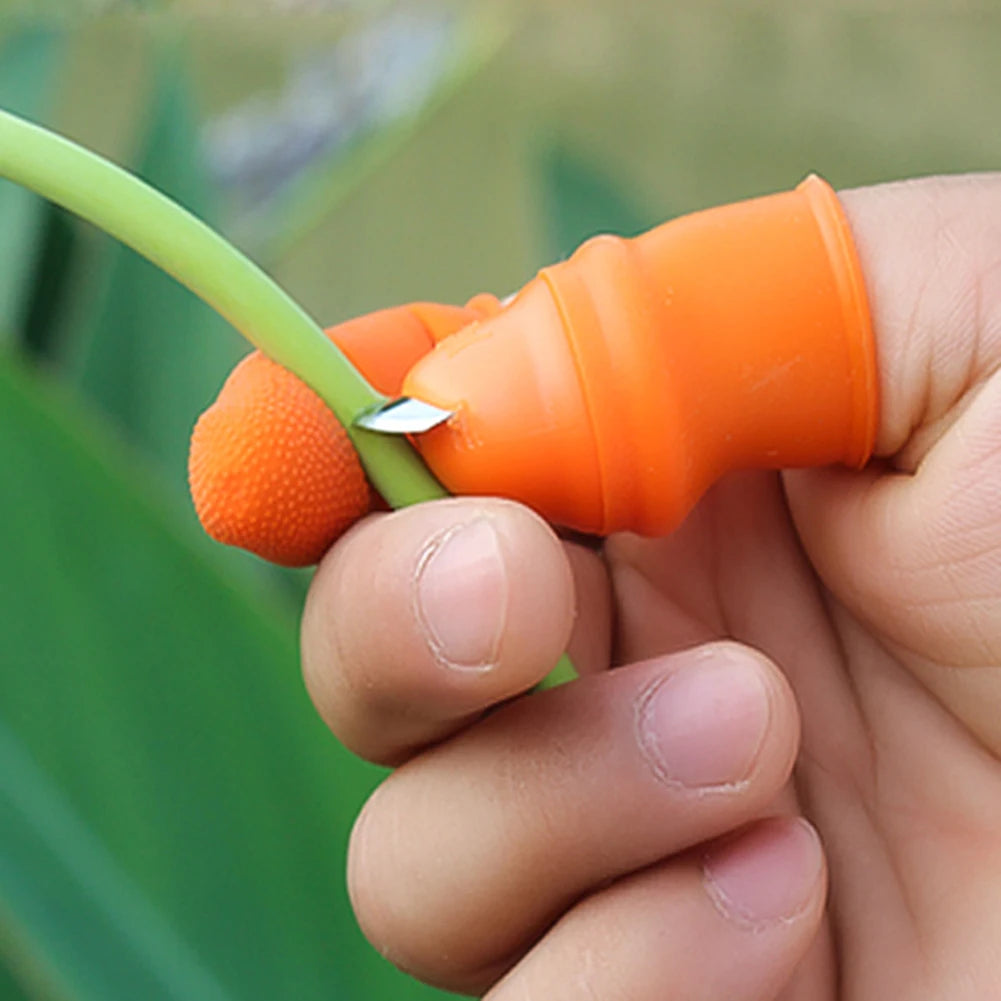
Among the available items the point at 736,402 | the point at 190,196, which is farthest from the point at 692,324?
the point at 190,196

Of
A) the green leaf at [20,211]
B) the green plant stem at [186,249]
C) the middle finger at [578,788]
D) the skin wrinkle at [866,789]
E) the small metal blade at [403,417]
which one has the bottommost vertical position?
the skin wrinkle at [866,789]

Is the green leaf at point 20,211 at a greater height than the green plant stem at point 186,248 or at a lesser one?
greater

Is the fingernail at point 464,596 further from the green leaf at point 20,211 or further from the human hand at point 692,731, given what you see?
the green leaf at point 20,211

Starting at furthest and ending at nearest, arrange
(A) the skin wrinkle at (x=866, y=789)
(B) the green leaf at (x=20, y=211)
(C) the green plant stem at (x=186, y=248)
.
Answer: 1. (B) the green leaf at (x=20, y=211)
2. (A) the skin wrinkle at (x=866, y=789)
3. (C) the green plant stem at (x=186, y=248)

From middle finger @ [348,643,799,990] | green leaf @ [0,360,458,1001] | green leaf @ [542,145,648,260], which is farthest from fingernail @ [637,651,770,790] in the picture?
green leaf @ [542,145,648,260]

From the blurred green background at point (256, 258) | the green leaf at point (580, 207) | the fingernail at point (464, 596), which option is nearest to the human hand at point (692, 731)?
the fingernail at point (464, 596)

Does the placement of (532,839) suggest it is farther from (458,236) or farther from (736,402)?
(458,236)

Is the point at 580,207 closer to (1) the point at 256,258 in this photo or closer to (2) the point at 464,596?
(1) the point at 256,258
